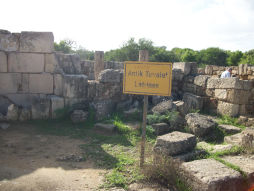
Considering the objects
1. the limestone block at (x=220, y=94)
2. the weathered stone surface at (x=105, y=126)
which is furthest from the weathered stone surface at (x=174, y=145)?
the limestone block at (x=220, y=94)

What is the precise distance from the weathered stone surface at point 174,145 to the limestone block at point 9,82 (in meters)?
5.31

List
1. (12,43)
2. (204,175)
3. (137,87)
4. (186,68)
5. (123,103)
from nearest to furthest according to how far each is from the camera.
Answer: (204,175) → (137,87) → (12,43) → (123,103) → (186,68)

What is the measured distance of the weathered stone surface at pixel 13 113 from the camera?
271 inches

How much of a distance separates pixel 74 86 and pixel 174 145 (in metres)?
4.33

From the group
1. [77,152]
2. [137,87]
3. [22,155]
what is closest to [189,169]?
[137,87]

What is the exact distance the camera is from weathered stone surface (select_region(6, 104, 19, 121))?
6895 mm

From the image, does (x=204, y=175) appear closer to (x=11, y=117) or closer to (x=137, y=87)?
(x=137, y=87)

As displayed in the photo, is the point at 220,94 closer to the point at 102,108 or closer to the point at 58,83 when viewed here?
the point at 102,108

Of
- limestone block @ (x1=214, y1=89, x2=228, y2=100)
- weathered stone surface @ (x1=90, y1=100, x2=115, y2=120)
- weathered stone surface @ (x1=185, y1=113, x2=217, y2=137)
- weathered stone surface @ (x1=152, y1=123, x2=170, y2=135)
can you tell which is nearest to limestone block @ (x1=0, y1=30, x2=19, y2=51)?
weathered stone surface @ (x1=90, y1=100, x2=115, y2=120)

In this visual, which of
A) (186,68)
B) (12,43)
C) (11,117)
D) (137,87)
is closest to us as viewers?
(137,87)

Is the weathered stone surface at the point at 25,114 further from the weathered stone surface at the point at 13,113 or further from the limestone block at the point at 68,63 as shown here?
the limestone block at the point at 68,63

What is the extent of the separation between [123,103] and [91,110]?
4.49 ft

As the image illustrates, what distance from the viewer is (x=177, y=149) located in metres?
4.49

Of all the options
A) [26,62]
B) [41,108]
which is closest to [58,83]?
[41,108]
